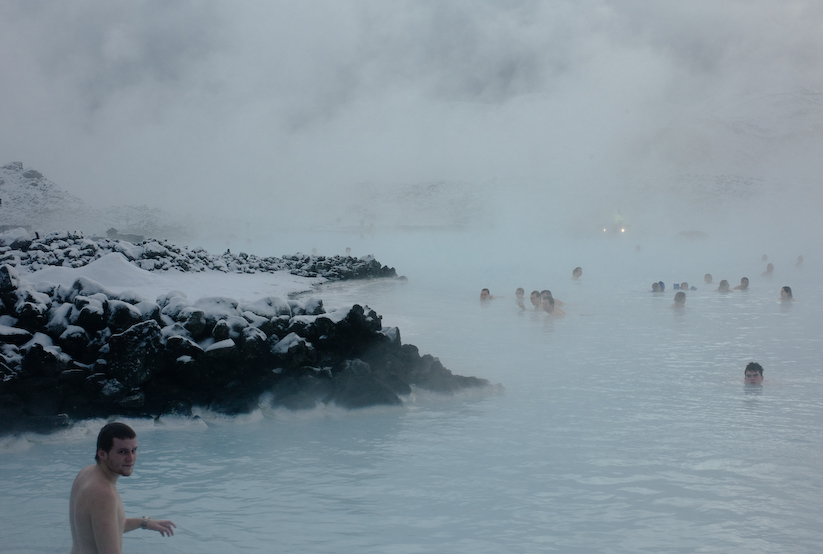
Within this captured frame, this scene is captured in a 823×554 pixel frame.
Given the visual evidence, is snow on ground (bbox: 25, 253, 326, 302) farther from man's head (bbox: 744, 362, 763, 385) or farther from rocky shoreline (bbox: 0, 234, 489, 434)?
man's head (bbox: 744, 362, 763, 385)

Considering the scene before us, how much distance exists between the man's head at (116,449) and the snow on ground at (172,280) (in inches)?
185

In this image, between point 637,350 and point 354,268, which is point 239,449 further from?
point 354,268

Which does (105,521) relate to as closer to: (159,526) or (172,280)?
(159,526)

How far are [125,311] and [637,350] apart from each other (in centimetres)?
695

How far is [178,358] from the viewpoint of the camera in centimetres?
558

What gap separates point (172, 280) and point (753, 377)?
33.3 ft

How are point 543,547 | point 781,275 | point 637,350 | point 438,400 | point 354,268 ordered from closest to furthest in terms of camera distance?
point 543,547 < point 438,400 < point 637,350 < point 354,268 < point 781,275

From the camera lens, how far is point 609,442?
485 cm

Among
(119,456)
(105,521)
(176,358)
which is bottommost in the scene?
(105,521)

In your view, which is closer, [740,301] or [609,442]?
[609,442]

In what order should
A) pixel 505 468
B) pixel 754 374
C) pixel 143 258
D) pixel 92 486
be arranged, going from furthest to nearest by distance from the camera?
pixel 143 258 < pixel 754 374 < pixel 505 468 < pixel 92 486

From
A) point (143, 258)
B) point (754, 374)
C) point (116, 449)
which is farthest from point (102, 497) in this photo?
point (143, 258)

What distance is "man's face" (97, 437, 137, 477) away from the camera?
7.56 feet

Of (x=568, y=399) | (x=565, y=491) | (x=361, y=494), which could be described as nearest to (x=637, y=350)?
(x=568, y=399)
